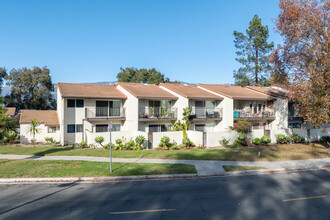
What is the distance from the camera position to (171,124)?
25.3 m

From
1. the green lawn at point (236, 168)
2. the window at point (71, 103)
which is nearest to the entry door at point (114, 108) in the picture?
the window at point (71, 103)

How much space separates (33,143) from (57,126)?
3.26m

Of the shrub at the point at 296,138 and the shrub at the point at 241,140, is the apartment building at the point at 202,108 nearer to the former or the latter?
the shrub at the point at 241,140

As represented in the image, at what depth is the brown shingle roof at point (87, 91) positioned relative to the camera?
22.7 meters

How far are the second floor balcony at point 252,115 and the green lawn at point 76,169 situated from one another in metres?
14.8

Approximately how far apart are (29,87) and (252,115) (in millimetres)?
37902

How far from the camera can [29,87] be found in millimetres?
41156

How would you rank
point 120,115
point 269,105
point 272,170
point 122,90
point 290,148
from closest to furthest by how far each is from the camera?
point 272,170, point 290,148, point 120,115, point 122,90, point 269,105

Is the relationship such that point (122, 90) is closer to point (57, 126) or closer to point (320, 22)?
point (57, 126)

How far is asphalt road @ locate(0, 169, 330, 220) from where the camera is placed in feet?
24.0

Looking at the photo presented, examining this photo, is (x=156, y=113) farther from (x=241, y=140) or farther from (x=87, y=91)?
(x=241, y=140)

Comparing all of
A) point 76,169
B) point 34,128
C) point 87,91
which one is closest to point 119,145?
point 76,169

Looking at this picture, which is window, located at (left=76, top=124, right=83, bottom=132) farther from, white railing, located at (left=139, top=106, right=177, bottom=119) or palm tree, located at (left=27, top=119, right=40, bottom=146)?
white railing, located at (left=139, top=106, right=177, bottom=119)

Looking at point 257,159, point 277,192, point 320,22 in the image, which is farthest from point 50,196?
point 320,22
